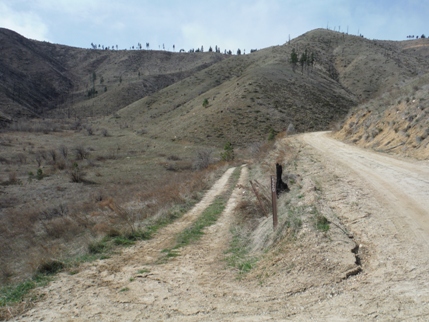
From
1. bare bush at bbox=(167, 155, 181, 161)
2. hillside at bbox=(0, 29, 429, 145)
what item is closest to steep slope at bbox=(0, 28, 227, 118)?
hillside at bbox=(0, 29, 429, 145)

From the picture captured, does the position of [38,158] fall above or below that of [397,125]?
below

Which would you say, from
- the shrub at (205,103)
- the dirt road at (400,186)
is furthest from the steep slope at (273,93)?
the dirt road at (400,186)

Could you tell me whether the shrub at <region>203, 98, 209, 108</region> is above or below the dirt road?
above

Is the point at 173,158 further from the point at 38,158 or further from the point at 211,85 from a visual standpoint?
the point at 211,85

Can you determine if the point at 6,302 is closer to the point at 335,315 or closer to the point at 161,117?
the point at 335,315

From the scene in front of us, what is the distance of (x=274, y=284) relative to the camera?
5.82 meters

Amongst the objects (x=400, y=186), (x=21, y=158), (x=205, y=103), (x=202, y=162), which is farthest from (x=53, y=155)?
(x=400, y=186)

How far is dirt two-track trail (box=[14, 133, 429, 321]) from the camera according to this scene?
184 inches

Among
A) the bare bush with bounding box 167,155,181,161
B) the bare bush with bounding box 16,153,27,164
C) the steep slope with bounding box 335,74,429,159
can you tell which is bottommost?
the bare bush with bounding box 167,155,181,161

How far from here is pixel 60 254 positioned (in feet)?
30.5

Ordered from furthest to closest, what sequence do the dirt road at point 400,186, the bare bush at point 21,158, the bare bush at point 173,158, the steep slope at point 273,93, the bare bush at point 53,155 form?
the steep slope at point 273,93 < the bare bush at point 173,158 < the bare bush at point 53,155 < the bare bush at point 21,158 < the dirt road at point 400,186

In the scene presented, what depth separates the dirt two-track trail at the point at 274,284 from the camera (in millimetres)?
4664

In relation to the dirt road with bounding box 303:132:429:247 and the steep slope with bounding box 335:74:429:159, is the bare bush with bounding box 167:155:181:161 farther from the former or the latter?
the dirt road with bounding box 303:132:429:247

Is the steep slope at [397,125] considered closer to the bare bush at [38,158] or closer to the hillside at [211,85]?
the hillside at [211,85]
